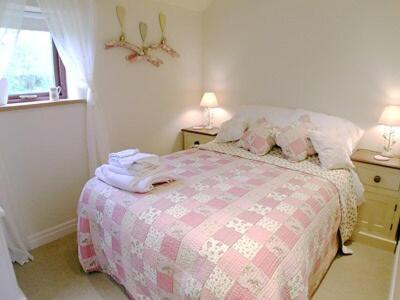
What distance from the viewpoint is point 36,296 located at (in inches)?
73.6

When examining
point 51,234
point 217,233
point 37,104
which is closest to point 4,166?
point 37,104

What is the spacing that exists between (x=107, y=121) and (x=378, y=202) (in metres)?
2.56

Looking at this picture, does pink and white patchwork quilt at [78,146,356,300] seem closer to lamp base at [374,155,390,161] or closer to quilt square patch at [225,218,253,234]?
quilt square patch at [225,218,253,234]

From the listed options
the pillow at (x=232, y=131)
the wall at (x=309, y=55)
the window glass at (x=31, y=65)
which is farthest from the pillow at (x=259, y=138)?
the window glass at (x=31, y=65)

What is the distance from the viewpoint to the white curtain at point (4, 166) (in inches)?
77.5

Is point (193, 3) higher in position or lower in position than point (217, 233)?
higher

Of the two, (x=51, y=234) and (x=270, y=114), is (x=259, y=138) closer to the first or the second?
(x=270, y=114)

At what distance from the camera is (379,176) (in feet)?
7.58

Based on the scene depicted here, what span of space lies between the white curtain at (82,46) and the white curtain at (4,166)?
248mm

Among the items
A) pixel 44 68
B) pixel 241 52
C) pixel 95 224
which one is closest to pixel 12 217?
pixel 95 224

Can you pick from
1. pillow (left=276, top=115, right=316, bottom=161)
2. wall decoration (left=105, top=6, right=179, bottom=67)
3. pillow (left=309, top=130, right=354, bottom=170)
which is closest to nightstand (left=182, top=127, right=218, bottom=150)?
wall decoration (left=105, top=6, right=179, bottom=67)

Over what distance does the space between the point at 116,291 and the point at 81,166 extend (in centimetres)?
123

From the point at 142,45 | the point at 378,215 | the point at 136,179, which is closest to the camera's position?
the point at 136,179

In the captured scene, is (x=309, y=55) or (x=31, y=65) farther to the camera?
(x=309, y=55)
